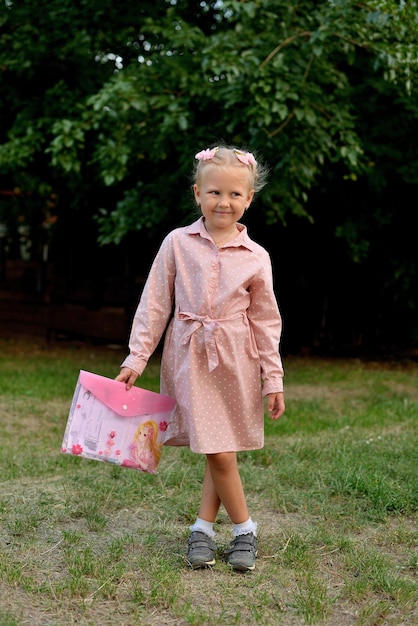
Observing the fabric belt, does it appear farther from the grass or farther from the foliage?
the foliage

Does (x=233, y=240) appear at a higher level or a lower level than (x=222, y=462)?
higher

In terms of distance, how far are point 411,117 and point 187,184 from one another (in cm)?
241

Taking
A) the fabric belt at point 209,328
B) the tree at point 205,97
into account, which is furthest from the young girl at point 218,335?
the tree at point 205,97

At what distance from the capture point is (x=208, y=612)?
2.71 meters

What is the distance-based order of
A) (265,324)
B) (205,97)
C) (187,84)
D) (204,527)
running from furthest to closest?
1. (205,97)
2. (187,84)
3. (204,527)
4. (265,324)

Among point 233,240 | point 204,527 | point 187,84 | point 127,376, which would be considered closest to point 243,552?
point 204,527

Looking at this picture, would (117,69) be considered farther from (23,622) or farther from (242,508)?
(23,622)

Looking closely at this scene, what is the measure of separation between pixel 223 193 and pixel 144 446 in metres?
1.02

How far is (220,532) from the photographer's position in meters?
3.59

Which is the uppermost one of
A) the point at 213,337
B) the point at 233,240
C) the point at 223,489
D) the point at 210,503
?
the point at 233,240

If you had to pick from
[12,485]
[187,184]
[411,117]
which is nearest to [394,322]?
[411,117]

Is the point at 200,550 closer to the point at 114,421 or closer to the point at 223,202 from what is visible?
the point at 114,421

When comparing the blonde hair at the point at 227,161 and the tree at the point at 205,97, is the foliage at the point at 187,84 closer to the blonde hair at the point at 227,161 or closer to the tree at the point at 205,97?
the tree at the point at 205,97

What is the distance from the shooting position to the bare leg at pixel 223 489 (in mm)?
3115
